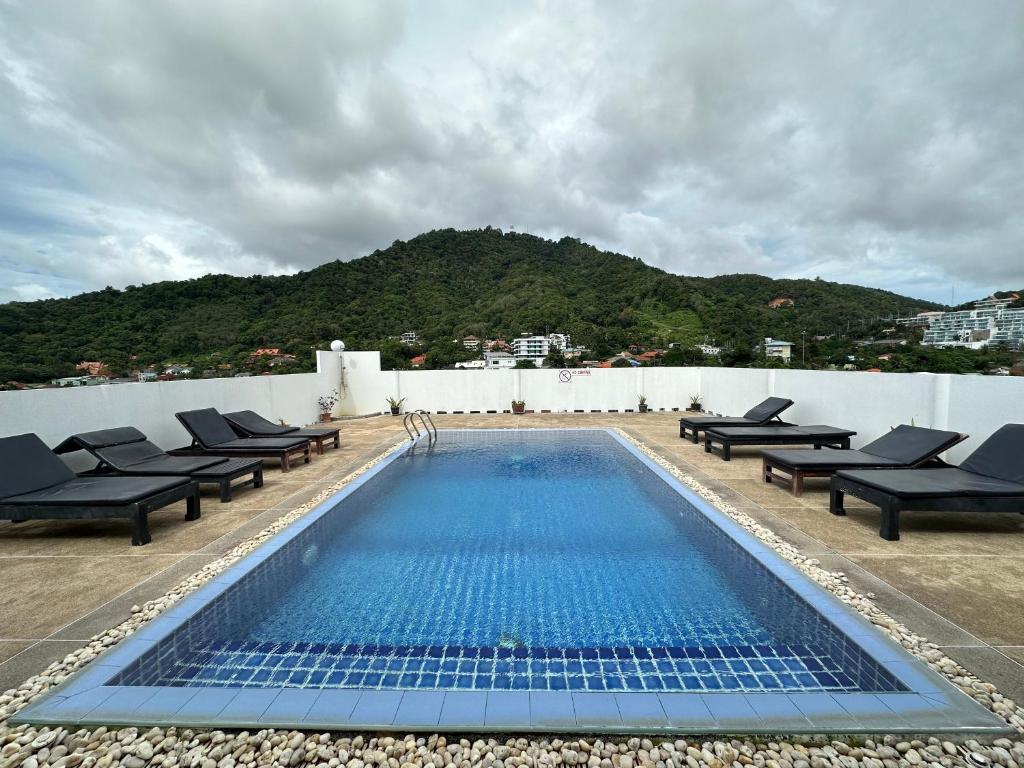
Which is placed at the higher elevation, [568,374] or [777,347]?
[777,347]

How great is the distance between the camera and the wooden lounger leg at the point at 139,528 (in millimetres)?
3748

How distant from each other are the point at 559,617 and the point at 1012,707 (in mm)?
2058

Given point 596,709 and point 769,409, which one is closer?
point 596,709

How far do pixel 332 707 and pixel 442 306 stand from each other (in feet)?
112

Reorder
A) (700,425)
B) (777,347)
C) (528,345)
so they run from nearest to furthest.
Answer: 1. (700,425)
2. (777,347)
3. (528,345)

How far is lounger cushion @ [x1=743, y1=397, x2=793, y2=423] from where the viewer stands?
7785 millimetres

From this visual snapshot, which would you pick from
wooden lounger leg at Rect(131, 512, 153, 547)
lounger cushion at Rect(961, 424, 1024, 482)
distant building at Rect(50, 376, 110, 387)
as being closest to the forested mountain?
distant building at Rect(50, 376, 110, 387)

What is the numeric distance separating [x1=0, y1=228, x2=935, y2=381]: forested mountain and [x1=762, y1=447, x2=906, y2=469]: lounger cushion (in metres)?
11.2

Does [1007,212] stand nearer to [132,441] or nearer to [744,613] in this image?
[744,613]

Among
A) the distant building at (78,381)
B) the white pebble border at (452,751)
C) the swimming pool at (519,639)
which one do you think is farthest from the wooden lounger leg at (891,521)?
the distant building at (78,381)

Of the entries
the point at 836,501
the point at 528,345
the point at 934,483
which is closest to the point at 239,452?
the point at 836,501

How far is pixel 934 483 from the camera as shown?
13.0 ft

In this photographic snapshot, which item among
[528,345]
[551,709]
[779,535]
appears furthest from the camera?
[528,345]

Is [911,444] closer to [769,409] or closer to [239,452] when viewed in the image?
[769,409]
